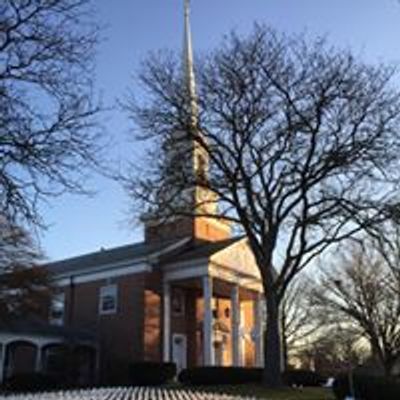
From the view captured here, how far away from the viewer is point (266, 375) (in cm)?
2722

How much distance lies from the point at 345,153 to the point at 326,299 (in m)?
24.5

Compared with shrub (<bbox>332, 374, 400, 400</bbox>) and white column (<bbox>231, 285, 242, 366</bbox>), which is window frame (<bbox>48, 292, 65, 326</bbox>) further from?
shrub (<bbox>332, 374, 400, 400</bbox>)

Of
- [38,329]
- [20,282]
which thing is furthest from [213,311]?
[20,282]

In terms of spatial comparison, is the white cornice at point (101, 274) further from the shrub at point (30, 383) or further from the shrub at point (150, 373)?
the shrub at point (30, 383)

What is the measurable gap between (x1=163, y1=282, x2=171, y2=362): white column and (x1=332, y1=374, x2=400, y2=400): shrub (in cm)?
1490

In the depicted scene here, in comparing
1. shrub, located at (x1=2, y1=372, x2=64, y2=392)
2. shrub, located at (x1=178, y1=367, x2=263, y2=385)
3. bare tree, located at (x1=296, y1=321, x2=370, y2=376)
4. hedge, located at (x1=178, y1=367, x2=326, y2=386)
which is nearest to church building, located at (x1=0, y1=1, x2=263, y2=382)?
shrub, located at (x1=2, y1=372, x2=64, y2=392)

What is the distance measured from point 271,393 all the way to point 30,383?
11.6m

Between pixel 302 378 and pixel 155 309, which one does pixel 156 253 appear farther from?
pixel 302 378

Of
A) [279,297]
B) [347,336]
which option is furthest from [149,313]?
[347,336]

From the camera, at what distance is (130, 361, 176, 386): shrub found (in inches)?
1216

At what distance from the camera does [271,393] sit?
83.4ft

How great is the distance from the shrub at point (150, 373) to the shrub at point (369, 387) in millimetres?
10406

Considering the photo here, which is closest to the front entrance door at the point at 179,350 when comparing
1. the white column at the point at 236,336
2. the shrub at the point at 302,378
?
the white column at the point at 236,336

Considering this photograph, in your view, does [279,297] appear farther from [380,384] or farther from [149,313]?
[149,313]
